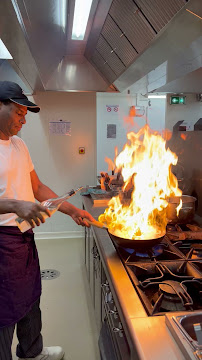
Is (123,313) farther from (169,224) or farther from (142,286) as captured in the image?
(169,224)

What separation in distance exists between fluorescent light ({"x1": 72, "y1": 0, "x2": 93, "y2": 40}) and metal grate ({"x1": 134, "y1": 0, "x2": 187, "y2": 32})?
1.96ft

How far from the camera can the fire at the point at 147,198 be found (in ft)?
5.71

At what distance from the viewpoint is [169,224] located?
208 cm

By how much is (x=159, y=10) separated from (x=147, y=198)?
113cm

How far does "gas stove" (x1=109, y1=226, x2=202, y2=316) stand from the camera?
1114mm

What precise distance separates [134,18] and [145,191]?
3.62 ft

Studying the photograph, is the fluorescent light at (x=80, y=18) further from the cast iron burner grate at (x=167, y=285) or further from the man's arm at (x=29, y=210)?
the cast iron burner grate at (x=167, y=285)

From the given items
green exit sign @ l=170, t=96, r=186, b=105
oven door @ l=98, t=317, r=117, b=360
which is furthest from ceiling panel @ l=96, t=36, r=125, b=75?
oven door @ l=98, t=317, r=117, b=360

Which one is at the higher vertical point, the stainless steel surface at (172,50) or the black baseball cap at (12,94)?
the stainless steel surface at (172,50)

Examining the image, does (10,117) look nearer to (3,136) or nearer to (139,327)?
(3,136)

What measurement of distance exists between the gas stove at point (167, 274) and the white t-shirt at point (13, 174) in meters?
0.65

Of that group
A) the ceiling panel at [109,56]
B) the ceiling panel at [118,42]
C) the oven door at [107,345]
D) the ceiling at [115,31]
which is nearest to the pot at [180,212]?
the oven door at [107,345]

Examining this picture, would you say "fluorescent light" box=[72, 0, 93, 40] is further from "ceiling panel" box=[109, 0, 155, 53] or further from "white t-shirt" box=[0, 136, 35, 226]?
"white t-shirt" box=[0, 136, 35, 226]

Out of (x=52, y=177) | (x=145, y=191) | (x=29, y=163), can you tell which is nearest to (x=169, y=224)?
(x=145, y=191)
